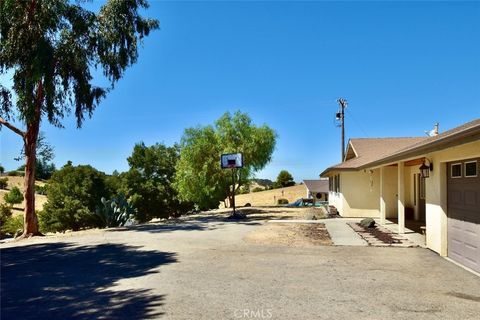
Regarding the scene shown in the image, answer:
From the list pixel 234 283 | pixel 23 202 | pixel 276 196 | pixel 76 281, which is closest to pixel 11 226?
pixel 23 202

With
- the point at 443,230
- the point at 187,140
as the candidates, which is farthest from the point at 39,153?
the point at 443,230

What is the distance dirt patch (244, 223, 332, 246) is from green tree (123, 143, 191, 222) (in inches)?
960

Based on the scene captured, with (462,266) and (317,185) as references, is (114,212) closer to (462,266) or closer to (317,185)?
(462,266)

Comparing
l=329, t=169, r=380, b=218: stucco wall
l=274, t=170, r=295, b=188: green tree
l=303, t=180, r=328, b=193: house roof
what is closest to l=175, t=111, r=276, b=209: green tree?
l=329, t=169, r=380, b=218: stucco wall

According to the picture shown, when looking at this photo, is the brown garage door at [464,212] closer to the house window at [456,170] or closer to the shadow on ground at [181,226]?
the house window at [456,170]

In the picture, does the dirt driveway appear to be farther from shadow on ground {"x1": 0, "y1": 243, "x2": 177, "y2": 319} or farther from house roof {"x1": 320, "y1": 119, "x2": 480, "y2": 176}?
house roof {"x1": 320, "y1": 119, "x2": 480, "y2": 176}

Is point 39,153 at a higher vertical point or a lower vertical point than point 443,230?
higher

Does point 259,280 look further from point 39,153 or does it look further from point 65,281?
point 39,153

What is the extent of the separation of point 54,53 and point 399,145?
1922cm

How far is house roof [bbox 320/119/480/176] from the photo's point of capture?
22.0ft

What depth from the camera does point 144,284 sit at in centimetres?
719

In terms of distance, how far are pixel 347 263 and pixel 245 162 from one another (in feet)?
63.0

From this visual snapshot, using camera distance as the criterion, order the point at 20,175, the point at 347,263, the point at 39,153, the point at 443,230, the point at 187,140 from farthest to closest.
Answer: the point at 20,175
the point at 187,140
the point at 39,153
the point at 443,230
the point at 347,263

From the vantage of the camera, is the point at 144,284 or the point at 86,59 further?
the point at 86,59
